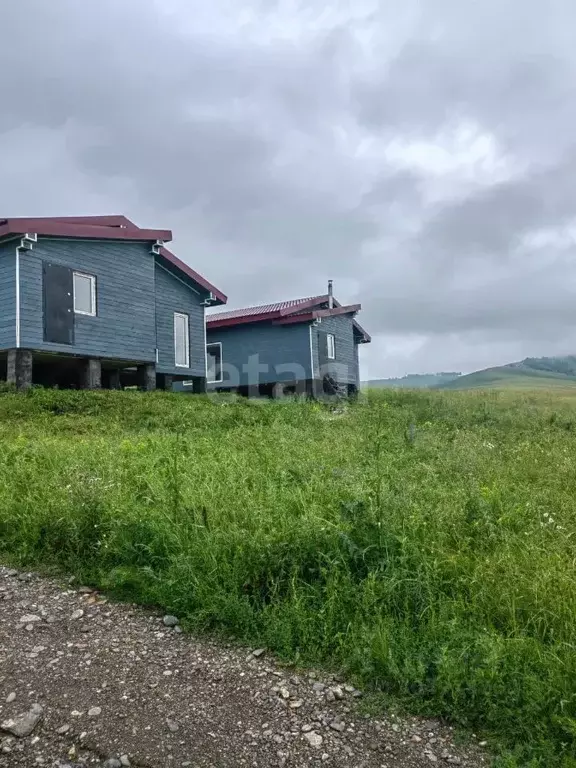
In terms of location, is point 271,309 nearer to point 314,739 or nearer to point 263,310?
point 263,310

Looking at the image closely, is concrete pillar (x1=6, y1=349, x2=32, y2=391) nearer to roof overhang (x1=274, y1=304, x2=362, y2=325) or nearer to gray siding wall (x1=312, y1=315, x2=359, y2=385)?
roof overhang (x1=274, y1=304, x2=362, y2=325)

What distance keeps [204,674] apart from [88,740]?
669mm

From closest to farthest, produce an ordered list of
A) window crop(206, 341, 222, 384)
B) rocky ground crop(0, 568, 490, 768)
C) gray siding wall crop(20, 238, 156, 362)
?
rocky ground crop(0, 568, 490, 768) → gray siding wall crop(20, 238, 156, 362) → window crop(206, 341, 222, 384)

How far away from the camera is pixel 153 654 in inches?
130

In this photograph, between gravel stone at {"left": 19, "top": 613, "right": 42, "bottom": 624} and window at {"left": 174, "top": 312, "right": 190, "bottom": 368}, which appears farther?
window at {"left": 174, "top": 312, "right": 190, "bottom": 368}

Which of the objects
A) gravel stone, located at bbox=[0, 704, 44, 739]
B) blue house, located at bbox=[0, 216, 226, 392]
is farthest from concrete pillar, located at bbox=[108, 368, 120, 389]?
gravel stone, located at bbox=[0, 704, 44, 739]

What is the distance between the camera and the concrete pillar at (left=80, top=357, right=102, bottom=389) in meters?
14.6

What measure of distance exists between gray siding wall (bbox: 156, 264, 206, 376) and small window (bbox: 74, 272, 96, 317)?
96.6 inches

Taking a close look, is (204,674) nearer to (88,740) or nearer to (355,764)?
(88,740)

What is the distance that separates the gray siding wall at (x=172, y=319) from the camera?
17094 mm

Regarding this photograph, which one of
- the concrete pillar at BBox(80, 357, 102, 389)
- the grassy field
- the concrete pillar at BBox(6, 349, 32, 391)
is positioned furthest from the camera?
the concrete pillar at BBox(80, 357, 102, 389)

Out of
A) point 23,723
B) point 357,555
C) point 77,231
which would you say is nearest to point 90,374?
point 77,231

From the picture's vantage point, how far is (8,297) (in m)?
13.1

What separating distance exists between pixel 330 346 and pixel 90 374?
10021 mm
